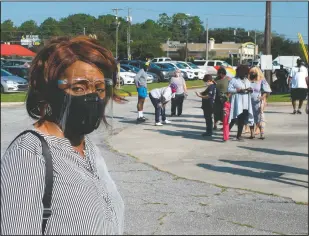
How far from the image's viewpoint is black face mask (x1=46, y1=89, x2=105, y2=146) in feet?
4.97

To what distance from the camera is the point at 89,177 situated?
1.54 meters

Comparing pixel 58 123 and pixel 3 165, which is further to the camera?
pixel 58 123

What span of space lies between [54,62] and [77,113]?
173mm

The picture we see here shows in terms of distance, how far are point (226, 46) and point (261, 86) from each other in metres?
1.62

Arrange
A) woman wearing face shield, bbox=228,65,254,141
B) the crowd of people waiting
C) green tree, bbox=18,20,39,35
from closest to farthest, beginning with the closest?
green tree, bbox=18,20,39,35 → the crowd of people waiting → woman wearing face shield, bbox=228,65,254,141

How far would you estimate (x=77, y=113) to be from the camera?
59.7 inches

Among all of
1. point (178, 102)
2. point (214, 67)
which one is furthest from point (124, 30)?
point (214, 67)

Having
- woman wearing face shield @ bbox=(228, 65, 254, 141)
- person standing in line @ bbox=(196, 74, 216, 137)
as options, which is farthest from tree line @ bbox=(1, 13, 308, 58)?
person standing in line @ bbox=(196, 74, 216, 137)

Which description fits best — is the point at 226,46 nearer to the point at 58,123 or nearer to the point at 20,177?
the point at 58,123

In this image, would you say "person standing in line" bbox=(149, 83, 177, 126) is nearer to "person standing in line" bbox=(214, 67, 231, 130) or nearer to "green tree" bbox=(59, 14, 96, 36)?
"person standing in line" bbox=(214, 67, 231, 130)

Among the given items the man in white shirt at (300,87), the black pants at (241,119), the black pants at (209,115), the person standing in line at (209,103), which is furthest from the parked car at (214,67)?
the man in white shirt at (300,87)

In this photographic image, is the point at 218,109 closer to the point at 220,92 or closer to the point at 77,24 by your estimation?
the point at 220,92

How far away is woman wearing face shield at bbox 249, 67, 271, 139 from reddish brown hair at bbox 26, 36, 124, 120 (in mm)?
3409

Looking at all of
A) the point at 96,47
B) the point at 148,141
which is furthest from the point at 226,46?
the point at 148,141
